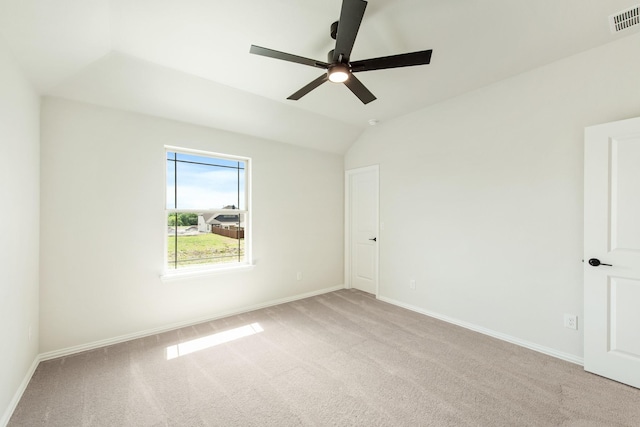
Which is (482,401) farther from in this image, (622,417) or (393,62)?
(393,62)

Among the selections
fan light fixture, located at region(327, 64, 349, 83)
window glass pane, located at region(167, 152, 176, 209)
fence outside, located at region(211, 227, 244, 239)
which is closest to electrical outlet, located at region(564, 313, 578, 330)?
fan light fixture, located at region(327, 64, 349, 83)

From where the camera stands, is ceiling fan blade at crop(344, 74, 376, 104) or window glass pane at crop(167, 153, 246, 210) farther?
window glass pane at crop(167, 153, 246, 210)

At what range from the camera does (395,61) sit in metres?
1.84

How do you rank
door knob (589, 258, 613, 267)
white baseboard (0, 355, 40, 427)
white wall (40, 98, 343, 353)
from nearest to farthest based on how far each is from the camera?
white baseboard (0, 355, 40, 427)
door knob (589, 258, 613, 267)
white wall (40, 98, 343, 353)

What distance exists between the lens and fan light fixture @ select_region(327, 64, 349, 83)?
1.89 meters

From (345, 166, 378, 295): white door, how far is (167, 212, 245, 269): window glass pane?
193 cm

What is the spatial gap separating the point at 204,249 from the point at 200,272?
0.33 meters

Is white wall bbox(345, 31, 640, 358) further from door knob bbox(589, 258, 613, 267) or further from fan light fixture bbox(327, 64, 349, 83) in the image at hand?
fan light fixture bbox(327, 64, 349, 83)

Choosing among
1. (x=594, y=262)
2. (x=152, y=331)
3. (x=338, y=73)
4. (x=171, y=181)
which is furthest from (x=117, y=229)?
(x=594, y=262)

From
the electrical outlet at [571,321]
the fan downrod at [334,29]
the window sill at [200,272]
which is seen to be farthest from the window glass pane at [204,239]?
the electrical outlet at [571,321]

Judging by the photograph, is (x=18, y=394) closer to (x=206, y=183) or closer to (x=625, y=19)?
(x=206, y=183)

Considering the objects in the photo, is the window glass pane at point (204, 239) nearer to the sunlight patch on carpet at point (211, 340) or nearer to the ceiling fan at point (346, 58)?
the sunlight patch on carpet at point (211, 340)

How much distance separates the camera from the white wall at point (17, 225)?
174 centimetres

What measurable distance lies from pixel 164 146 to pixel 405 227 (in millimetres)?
3259
